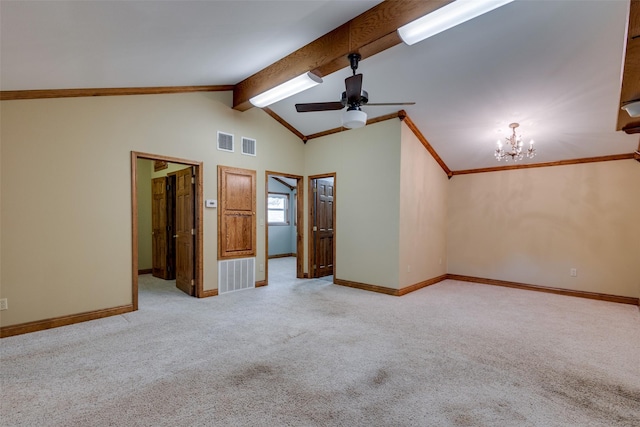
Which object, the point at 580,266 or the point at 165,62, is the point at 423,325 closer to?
the point at 580,266

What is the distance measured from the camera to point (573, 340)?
330 centimetres

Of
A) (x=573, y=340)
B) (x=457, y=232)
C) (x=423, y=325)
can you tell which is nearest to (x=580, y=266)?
(x=457, y=232)

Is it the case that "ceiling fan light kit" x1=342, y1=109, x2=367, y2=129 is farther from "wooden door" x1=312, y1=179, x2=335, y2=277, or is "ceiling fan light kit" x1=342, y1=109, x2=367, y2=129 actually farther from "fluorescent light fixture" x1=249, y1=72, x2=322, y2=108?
"wooden door" x1=312, y1=179, x2=335, y2=277

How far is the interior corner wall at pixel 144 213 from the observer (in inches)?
256

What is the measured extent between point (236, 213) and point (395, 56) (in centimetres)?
338

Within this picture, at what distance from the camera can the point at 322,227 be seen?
6430 millimetres

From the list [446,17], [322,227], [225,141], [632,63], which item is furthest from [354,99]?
[322,227]

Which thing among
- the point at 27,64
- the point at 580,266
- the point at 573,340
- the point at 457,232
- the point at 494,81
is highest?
the point at 494,81

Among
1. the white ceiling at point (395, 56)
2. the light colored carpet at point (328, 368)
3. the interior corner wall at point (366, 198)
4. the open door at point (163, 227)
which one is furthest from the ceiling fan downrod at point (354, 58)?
the open door at point (163, 227)

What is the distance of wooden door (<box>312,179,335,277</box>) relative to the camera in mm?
6324

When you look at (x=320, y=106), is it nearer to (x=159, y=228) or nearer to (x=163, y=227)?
(x=163, y=227)

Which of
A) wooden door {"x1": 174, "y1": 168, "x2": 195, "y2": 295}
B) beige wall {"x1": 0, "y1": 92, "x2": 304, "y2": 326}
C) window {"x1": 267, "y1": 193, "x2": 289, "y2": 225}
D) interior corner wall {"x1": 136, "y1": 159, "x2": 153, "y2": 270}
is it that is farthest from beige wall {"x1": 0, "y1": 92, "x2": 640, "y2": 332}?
window {"x1": 267, "y1": 193, "x2": 289, "y2": 225}

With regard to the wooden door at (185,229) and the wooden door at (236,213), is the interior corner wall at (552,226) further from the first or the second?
the wooden door at (185,229)

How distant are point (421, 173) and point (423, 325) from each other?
285cm
